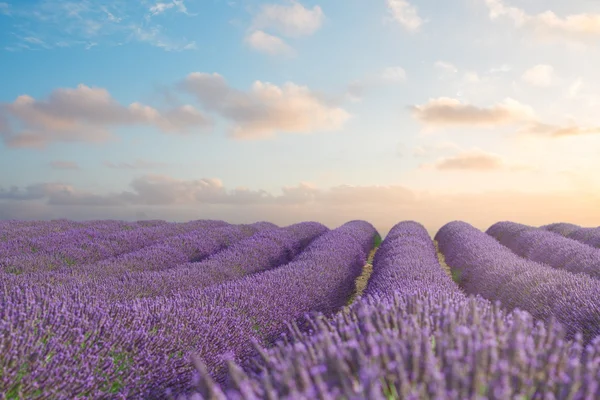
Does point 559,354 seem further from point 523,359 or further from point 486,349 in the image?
point 486,349

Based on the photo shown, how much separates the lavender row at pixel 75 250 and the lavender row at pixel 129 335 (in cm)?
169

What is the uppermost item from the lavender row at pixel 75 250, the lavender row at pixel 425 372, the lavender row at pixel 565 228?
the lavender row at pixel 425 372

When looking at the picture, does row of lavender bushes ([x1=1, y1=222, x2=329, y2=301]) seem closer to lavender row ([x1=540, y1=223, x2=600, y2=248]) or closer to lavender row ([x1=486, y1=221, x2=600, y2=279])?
lavender row ([x1=486, y1=221, x2=600, y2=279])

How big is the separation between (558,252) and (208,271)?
6304 mm

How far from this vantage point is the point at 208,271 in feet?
21.4

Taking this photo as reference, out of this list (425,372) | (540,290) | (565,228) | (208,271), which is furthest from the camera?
(565,228)

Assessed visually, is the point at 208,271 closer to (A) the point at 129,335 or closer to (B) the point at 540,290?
(A) the point at 129,335

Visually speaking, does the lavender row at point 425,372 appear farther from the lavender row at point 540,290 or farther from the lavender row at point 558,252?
the lavender row at point 558,252

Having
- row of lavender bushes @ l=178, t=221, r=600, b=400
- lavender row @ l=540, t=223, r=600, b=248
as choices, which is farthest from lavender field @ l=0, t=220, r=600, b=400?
lavender row @ l=540, t=223, r=600, b=248

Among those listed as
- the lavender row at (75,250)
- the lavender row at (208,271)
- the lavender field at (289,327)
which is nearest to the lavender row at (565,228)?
the lavender field at (289,327)

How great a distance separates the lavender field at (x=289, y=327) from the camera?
157 cm

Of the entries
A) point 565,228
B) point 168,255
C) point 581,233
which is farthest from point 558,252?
point 565,228

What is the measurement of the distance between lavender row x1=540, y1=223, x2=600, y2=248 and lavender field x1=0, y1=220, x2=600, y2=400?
2.84 metres

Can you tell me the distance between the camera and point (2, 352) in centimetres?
244
